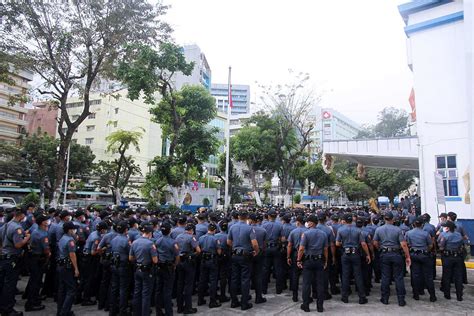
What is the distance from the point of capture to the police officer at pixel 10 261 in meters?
6.30

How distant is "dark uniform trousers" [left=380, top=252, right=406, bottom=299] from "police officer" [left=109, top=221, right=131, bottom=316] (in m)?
5.10

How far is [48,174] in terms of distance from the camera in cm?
3155

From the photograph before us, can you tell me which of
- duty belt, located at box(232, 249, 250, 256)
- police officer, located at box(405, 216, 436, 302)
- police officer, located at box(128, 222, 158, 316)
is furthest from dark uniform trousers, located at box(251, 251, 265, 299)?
police officer, located at box(405, 216, 436, 302)

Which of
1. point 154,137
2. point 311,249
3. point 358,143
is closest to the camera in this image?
point 311,249

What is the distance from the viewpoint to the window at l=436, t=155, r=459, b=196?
15.2 meters

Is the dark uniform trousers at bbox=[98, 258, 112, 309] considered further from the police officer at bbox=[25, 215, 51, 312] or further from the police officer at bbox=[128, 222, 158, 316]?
the police officer at bbox=[128, 222, 158, 316]

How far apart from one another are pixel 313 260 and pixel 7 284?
5.59 m

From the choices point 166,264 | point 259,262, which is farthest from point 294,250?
point 166,264

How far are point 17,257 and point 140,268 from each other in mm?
2417

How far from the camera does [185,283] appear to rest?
693 cm

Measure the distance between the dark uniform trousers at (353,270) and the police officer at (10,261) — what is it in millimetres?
6218

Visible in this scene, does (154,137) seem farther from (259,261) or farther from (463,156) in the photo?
(259,261)

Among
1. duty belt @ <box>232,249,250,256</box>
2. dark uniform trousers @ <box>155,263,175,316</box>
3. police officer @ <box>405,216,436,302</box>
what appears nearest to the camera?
dark uniform trousers @ <box>155,263,175,316</box>

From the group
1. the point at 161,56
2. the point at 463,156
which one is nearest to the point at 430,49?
the point at 463,156
